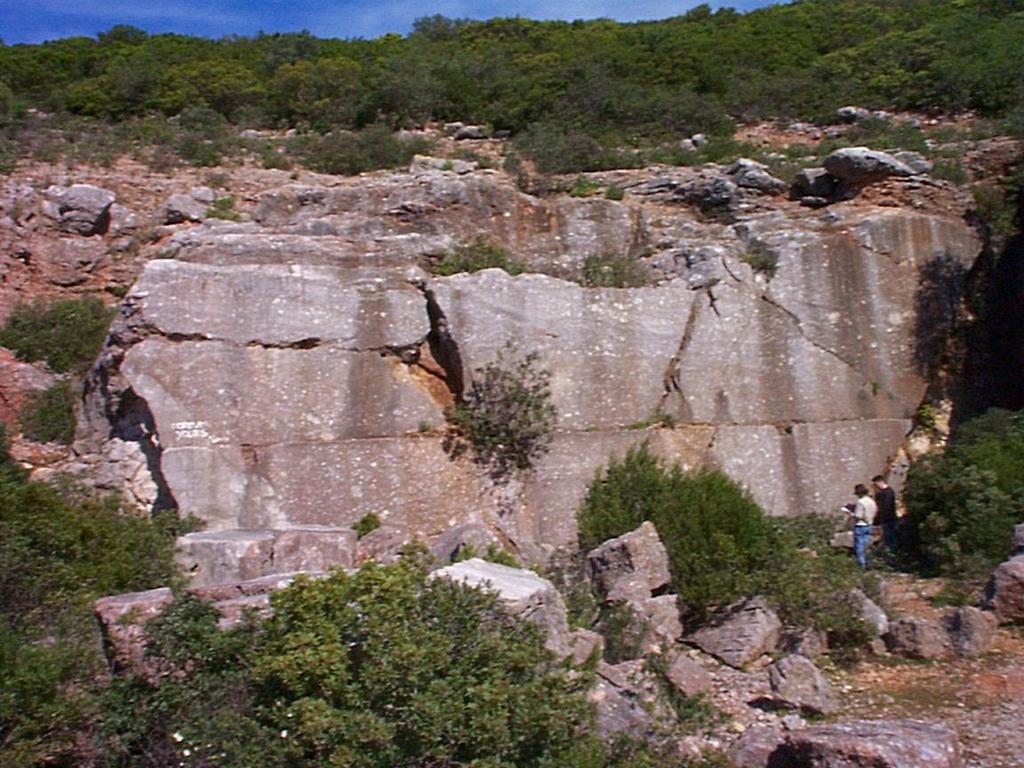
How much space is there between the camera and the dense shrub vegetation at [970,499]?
765 centimetres

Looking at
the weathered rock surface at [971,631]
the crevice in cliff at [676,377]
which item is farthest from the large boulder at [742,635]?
the crevice in cliff at [676,377]

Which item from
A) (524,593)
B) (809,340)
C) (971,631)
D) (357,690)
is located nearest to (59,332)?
(809,340)

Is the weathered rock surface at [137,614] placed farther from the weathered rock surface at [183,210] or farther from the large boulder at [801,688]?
the weathered rock surface at [183,210]

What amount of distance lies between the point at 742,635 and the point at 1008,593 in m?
1.78

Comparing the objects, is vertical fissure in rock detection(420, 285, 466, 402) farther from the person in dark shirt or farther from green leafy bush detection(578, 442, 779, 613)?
the person in dark shirt

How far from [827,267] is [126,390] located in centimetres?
651

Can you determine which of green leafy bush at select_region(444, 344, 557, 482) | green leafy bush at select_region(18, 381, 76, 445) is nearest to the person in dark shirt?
green leafy bush at select_region(444, 344, 557, 482)

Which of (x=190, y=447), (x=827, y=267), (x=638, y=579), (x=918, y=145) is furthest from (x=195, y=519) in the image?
(x=918, y=145)

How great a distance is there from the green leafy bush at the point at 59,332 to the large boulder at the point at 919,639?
8.44 meters

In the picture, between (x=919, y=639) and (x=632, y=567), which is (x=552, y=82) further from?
(x=919, y=639)

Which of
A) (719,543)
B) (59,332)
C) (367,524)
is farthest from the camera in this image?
(59,332)

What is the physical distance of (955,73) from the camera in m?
15.7

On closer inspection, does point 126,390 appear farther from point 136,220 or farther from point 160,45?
point 160,45

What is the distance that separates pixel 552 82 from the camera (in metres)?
17.8
